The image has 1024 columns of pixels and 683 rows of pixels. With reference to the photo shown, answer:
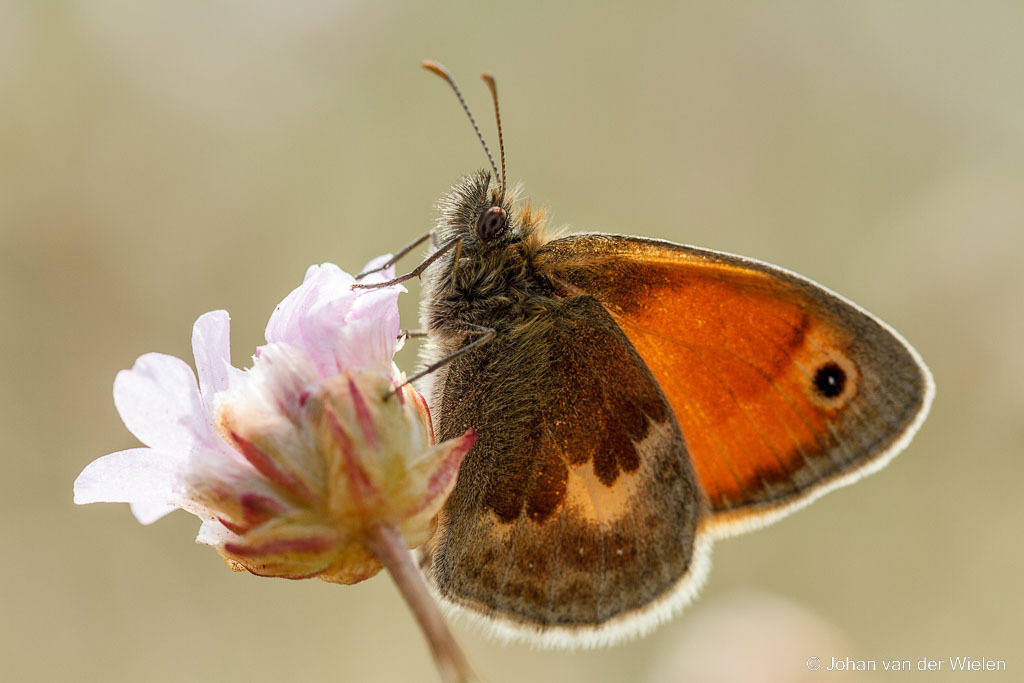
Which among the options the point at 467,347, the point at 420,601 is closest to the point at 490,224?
the point at 467,347

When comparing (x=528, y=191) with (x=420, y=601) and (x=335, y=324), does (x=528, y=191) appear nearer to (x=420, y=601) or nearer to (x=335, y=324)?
(x=335, y=324)

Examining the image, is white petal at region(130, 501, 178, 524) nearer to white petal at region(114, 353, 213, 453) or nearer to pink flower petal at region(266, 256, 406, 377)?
white petal at region(114, 353, 213, 453)

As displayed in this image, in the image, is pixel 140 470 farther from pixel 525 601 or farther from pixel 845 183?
pixel 845 183

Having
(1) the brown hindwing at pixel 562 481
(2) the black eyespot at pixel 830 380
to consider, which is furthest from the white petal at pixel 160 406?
(2) the black eyespot at pixel 830 380

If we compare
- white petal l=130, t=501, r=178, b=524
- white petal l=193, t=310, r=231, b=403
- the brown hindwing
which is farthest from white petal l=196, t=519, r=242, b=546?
the brown hindwing

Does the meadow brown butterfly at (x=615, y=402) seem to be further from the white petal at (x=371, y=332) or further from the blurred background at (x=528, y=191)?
the blurred background at (x=528, y=191)

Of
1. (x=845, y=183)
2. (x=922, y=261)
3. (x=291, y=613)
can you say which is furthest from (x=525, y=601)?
(x=845, y=183)
